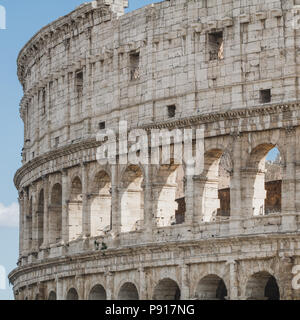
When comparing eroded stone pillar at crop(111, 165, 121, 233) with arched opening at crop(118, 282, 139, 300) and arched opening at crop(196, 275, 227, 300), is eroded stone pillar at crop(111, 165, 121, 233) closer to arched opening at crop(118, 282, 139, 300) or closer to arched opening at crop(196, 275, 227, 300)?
arched opening at crop(118, 282, 139, 300)

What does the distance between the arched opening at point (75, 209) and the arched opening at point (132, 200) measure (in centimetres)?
372

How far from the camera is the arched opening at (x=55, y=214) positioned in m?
57.2

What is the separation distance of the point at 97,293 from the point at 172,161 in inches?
270

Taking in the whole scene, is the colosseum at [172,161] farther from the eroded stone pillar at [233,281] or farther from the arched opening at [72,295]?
the arched opening at [72,295]

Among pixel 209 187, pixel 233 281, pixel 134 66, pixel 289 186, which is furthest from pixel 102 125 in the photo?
pixel 289 186

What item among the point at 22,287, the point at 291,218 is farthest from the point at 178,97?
the point at 22,287

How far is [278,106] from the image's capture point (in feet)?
151

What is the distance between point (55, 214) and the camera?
5753cm

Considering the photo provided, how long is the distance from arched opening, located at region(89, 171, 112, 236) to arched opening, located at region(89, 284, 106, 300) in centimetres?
223

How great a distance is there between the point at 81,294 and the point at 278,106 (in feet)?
41.7
